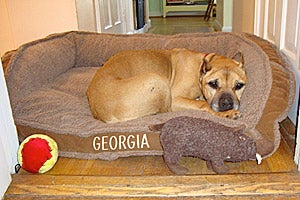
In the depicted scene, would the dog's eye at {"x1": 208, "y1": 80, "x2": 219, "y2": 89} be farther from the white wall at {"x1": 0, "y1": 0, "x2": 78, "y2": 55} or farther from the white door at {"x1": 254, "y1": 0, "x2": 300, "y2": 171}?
the white wall at {"x1": 0, "y1": 0, "x2": 78, "y2": 55}

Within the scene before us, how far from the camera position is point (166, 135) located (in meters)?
1.65

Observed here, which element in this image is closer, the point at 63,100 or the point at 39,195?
the point at 39,195

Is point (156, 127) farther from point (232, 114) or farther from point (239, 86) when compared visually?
point (239, 86)

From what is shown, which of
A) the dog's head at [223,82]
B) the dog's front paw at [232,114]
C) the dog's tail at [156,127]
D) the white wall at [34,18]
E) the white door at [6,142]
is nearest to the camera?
the white door at [6,142]

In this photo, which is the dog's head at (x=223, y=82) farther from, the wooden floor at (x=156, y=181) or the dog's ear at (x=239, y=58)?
the wooden floor at (x=156, y=181)

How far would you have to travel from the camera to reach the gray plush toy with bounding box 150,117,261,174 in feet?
5.29

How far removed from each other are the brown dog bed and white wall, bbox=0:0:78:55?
29.5 inches

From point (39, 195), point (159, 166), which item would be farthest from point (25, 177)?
point (159, 166)

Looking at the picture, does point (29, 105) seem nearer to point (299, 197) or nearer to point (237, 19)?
point (299, 197)

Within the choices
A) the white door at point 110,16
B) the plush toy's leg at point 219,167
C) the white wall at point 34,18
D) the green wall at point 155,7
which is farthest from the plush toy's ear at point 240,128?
the green wall at point 155,7

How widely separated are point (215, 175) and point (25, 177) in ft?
3.02

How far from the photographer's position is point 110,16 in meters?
4.62

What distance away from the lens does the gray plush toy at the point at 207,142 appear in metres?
1.61

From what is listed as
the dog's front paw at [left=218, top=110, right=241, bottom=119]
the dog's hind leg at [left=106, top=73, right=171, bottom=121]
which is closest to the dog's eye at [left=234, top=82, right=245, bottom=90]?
the dog's front paw at [left=218, top=110, right=241, bottom=119]
